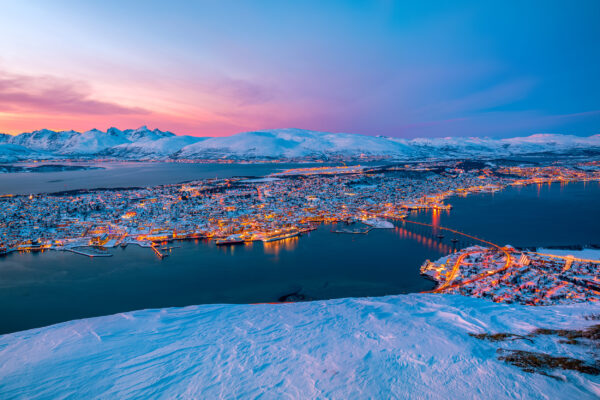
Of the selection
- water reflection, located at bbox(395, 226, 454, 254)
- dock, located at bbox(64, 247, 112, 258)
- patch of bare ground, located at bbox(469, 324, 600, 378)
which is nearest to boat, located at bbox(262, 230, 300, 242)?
water reflection, located at bbox(395, 226, 454, 254)

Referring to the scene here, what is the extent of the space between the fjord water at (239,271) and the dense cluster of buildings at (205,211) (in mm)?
1829

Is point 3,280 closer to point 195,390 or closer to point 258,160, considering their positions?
point 195,390

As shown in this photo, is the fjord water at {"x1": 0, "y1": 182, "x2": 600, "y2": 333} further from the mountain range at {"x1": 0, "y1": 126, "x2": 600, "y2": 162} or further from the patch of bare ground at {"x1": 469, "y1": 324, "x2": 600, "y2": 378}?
the mountain range at {"x1": 0, "y1": 126, "x2": 600, "y2": 162}

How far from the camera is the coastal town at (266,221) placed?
41.9ft

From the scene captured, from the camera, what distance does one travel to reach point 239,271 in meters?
16.5

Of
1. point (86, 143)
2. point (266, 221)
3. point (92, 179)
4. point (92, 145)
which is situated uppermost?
point (86, 143)

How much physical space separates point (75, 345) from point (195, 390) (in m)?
4.23

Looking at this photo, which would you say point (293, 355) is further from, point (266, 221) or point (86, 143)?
point (86, 143)

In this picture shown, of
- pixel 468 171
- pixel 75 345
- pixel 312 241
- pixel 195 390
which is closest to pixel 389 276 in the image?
pixel 312 241

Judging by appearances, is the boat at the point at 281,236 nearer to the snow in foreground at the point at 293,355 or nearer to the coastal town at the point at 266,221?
the coastal town at the point at 266,221

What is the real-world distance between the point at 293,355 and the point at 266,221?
740 inches

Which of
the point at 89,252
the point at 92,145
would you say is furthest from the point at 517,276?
the point at 92,145

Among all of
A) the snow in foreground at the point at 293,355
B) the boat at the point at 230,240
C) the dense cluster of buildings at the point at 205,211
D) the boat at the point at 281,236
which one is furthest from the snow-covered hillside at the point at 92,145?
the snow in foreground at the point at 293,355

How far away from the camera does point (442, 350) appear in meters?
6.21
